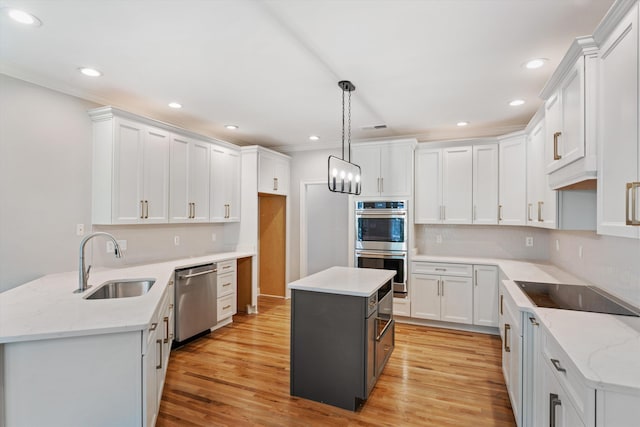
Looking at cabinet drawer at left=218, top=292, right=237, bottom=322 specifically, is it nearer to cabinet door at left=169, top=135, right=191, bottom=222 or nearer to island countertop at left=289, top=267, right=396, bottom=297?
cabinet door at left=169, top=135, right=191, bottom=222

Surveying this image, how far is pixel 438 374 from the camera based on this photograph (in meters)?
3.14

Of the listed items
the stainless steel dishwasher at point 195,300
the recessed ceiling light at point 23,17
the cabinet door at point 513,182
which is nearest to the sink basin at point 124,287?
the stainless steel dishwasher at point 195,300

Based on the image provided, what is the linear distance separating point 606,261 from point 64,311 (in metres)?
3.70

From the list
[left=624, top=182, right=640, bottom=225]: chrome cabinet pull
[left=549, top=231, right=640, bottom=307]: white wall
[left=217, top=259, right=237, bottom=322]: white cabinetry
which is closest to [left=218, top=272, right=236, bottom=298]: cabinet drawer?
[left=217, top=259, right=237, bottom=322]: white cabinetry

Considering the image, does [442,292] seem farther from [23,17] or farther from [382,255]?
[23,17]

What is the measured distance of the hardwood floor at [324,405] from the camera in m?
2.45

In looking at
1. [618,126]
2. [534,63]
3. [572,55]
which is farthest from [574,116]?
[534,63]

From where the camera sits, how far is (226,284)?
4.50m

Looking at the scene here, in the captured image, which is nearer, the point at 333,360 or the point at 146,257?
the point at 333,360

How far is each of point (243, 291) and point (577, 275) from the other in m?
4.10

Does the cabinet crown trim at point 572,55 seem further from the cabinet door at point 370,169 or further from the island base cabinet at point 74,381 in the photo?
the island base cabinet at point 74,381

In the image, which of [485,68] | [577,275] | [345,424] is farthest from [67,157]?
[577,275]

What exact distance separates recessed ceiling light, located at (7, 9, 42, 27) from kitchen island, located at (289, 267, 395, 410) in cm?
243

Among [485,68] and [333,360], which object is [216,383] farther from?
[485,68]
